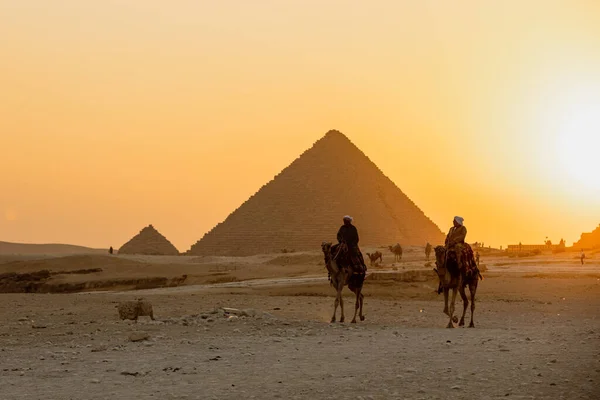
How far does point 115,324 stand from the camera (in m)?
14.0

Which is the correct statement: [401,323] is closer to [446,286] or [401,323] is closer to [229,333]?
[446,286]

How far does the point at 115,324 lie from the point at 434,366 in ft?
23.5

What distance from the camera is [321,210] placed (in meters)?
99.4

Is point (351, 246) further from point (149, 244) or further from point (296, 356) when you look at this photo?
point (149, 244)

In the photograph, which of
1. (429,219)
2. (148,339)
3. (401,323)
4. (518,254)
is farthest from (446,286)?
(429,219)

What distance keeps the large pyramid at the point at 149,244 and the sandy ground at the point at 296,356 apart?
66739mm

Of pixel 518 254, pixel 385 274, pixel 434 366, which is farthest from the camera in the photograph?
pixel 518 254

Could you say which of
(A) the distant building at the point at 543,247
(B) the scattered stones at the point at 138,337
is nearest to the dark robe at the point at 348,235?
(B) the scattered stones at the point at 138,337

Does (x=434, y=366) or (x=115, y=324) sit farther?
(x=115, y=324)

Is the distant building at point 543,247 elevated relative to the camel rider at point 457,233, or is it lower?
elevated

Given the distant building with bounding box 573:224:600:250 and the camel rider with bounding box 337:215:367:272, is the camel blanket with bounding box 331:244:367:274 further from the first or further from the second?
the distant building with bounding box 573:224:600:250

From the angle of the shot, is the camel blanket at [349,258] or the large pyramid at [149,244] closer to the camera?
the camel blanket at [349,258]

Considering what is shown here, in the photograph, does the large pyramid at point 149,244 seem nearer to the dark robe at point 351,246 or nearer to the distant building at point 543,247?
the distant building at point 543,247

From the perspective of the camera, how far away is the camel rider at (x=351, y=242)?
14.2 metres
